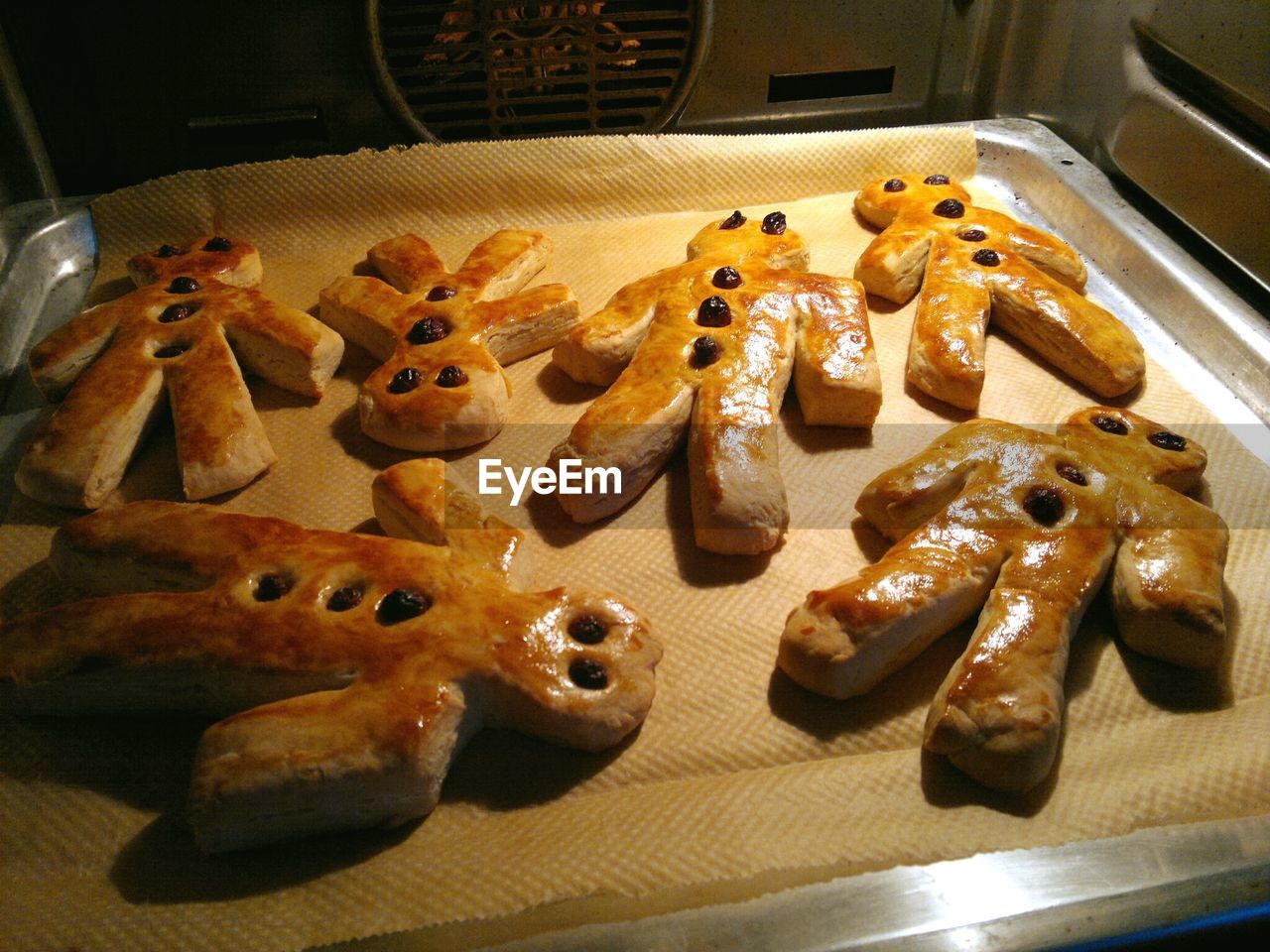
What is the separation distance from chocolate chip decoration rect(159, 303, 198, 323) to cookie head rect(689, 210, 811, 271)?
3.46 feet

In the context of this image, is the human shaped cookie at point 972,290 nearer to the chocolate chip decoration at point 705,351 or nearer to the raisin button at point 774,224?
the raisin button at point 774,224

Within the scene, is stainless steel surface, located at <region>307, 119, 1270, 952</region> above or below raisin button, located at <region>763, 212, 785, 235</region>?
below

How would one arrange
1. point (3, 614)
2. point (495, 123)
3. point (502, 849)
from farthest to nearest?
point (495, 123) → point (3, 614) → point (502, 849)

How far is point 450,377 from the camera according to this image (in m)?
1.91

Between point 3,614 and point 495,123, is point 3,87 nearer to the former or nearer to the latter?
point 495,123

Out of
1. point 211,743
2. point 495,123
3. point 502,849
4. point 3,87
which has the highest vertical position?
point 3,87

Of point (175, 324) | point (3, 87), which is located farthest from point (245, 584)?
point (3, 87)

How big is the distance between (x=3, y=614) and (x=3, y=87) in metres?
1.28

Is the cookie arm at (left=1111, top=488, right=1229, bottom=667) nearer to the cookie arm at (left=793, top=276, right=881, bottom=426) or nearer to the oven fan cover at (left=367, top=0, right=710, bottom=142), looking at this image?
the cookie arm at (left=793, top=276, right=881, bottom=426)

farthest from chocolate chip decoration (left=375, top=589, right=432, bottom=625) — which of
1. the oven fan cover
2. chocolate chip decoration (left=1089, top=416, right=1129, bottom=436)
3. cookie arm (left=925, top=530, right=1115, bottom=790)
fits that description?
the oven fan cover

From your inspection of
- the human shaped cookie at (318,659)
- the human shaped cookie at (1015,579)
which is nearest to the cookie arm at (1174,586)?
the human shaped cookie at (1015,579)

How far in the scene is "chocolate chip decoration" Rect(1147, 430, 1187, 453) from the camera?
1.73 metres

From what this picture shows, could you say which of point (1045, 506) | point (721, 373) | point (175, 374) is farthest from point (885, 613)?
point (175, 374)

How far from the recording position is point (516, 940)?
116 centimetres
